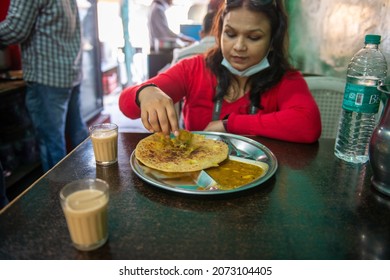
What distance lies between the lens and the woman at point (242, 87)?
134cm

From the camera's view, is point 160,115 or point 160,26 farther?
point 160,26

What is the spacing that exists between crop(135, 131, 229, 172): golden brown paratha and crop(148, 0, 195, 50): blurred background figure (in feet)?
15.2

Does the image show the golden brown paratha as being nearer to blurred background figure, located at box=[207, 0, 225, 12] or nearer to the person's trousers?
blurred background figure, located at box=[207, 0, 225, 12]

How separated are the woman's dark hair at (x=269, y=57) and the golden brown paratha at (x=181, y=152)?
496 millimetres

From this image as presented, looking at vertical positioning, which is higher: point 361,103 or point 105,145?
point 361,103

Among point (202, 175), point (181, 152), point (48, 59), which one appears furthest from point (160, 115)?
point (48, 59)

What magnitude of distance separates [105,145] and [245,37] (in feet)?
2.75

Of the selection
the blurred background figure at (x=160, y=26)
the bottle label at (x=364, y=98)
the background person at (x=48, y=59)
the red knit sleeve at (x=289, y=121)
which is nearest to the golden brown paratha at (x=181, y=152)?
the red knit sleeve at (x=289, y=121)

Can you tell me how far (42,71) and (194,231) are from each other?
7.41ft

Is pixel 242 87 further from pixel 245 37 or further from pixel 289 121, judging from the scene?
pixel 289 121

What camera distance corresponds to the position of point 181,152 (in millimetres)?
1144

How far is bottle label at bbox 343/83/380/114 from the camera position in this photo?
1026 millimetres

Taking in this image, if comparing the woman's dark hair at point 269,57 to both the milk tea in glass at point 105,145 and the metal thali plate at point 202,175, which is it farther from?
the milk tea in glass at point 105,145
